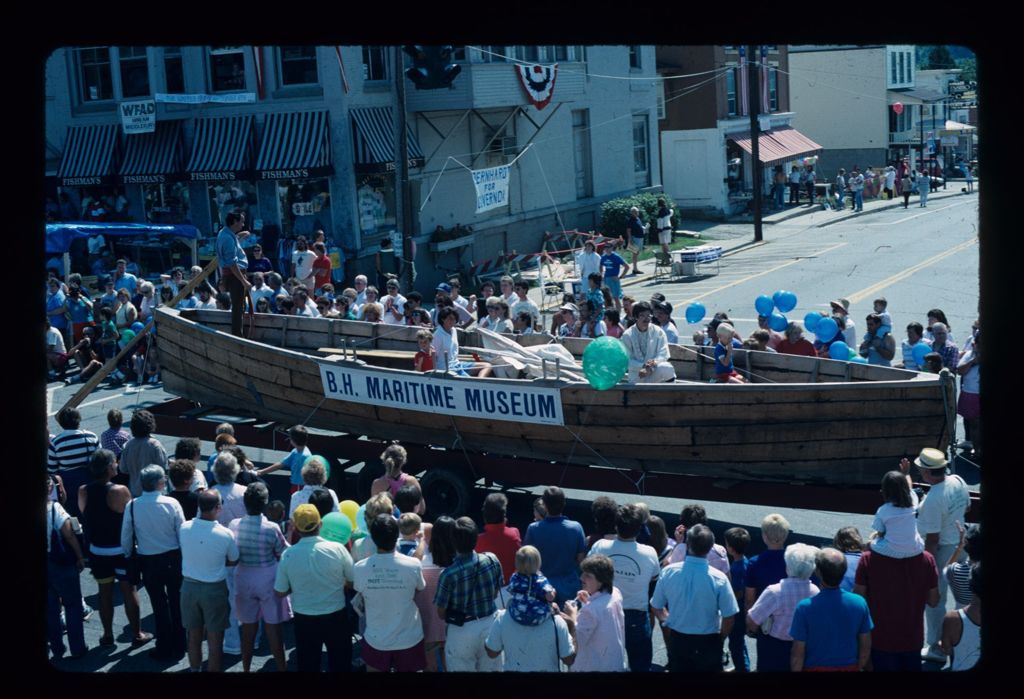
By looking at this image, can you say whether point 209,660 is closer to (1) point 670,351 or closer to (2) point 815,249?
(1) point 670,351

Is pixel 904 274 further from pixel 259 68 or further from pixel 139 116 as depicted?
pixel 139 116

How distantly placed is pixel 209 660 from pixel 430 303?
1651cm

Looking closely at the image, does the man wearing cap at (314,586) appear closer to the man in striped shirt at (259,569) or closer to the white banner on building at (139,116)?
the man in striped shirt at (259,569)

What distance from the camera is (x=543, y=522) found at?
23.1ft

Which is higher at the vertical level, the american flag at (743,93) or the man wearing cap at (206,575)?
the american flag at (743,93)

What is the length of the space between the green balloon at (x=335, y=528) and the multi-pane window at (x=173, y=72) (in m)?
18.3

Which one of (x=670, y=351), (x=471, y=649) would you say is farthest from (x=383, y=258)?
(x=471, y=649)

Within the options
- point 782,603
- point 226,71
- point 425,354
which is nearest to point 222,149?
point 226,71

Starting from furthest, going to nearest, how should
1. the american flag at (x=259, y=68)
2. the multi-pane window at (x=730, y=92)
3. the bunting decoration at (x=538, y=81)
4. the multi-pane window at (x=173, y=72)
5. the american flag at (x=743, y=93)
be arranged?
the american flag at (x=743, y=93) → the multi-pane window at (x=730, y=92) → the bunting decoration at (x=538, y=81) → the multi-pane window at (x=173, y=72) → the american flag at (x=259, y=68)

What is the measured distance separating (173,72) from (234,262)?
13.8 meters

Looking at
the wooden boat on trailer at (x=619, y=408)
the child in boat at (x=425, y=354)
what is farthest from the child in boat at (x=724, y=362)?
the child in boat at (x=425, y=354)

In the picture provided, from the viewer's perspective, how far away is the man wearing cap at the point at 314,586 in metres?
6.63

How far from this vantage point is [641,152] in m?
32.9

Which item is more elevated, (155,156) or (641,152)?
(155,156)
